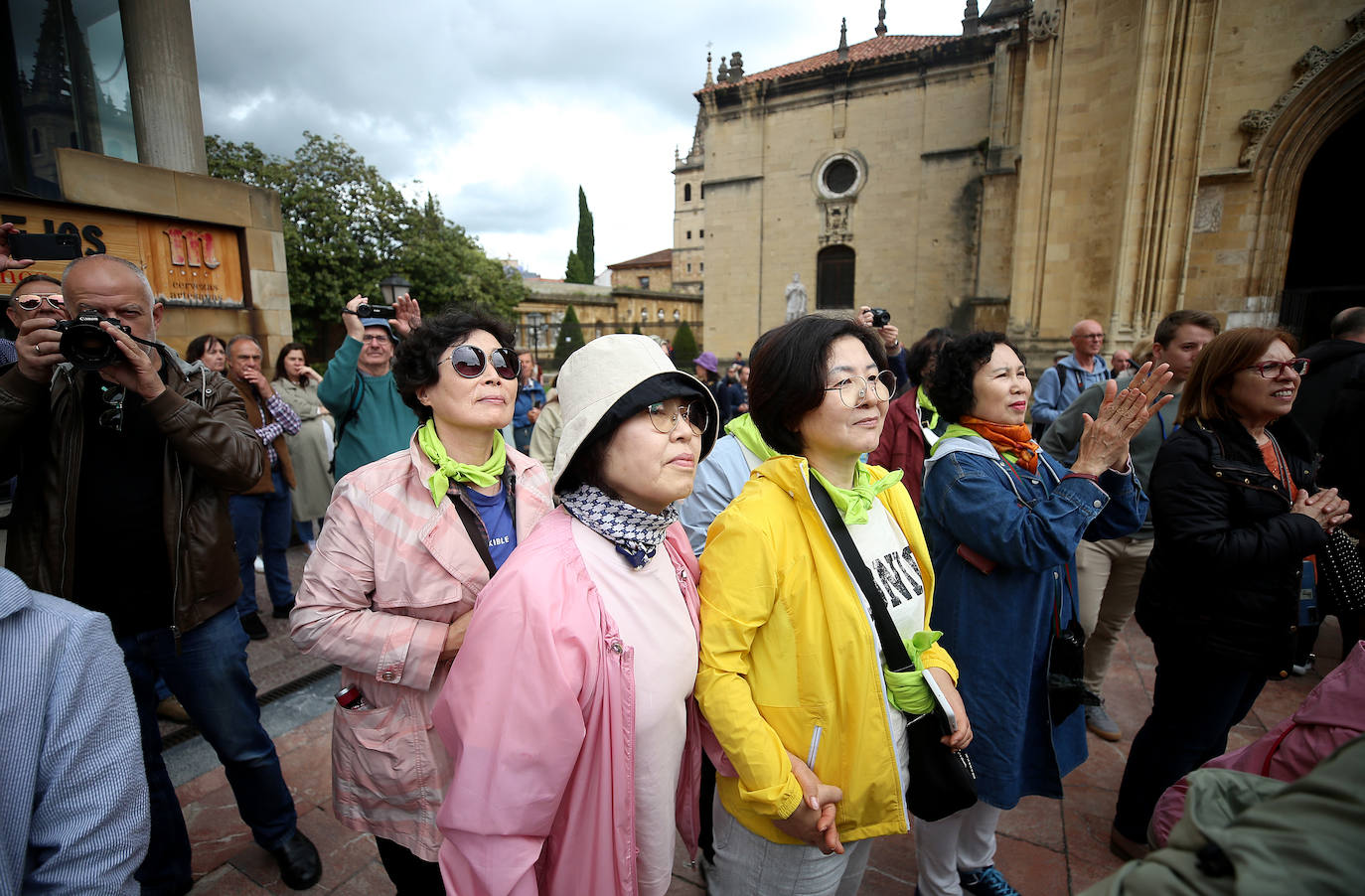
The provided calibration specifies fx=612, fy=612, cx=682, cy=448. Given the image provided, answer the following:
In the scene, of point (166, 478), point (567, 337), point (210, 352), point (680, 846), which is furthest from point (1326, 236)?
point (567, 337)

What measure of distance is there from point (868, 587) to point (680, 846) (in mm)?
1791

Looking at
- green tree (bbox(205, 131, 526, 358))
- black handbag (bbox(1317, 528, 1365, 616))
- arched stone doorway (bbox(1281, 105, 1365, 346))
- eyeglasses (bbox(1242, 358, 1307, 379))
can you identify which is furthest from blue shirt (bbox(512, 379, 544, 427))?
arched stone doorway (bbox(1281, 105, 1365, 346))

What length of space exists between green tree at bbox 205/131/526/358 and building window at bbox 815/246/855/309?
41.6 feet

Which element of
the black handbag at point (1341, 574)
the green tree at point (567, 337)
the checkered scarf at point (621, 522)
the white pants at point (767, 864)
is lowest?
the white pants at point (767, 864)

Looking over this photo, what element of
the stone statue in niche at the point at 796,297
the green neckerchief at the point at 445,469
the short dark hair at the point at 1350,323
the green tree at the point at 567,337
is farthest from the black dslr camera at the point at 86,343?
the green tree at the point at 567,337

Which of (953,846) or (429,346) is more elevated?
(429,346)

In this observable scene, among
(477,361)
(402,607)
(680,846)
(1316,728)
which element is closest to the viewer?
(1316,728)

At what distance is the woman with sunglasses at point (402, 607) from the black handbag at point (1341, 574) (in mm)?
3333

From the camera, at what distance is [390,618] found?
5.64 feet

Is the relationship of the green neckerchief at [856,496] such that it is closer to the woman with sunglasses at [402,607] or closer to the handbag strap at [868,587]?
the handbag strap at [868,587]

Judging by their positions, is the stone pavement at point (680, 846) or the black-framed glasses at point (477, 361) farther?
the stone pavement at point (680, 846)

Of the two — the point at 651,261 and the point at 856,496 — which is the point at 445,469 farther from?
the point at 651,261

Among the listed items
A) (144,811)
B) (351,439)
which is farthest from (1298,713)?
(351,439)

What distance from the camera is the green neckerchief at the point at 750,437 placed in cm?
267
